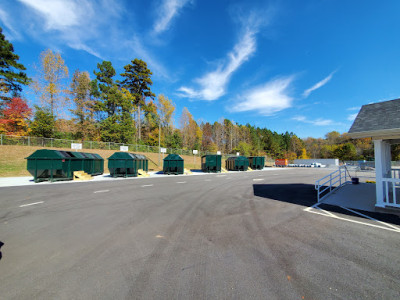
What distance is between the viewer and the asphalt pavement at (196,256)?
2520 millimetres

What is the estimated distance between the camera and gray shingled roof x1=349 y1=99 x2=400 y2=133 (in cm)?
622

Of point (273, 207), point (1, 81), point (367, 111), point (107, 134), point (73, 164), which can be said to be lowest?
point (273, 207)

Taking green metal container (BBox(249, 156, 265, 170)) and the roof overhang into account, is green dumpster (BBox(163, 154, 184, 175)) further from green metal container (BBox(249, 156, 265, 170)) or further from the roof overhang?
green metal container (BBox(249, 156, 265, 170))

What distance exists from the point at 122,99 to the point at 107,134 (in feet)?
27.3

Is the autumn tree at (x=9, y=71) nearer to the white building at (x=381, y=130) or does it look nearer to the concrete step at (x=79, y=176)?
the concrete step at (x=79, y=176)

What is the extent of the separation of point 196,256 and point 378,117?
8.51 m

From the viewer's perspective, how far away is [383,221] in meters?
5.35

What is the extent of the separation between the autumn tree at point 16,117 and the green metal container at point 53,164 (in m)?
18.3

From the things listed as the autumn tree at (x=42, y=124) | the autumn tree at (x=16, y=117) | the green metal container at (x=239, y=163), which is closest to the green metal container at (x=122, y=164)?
the autumn tree at (x=42, y=124)

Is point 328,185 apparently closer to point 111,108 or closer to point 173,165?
point 173,165

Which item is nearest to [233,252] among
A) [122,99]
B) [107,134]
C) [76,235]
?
[76,235]

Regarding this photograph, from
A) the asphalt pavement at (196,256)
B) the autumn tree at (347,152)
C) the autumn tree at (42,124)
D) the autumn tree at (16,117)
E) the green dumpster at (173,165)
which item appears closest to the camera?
the asphalt pavement at (196,256)

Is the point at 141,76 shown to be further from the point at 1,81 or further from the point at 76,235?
the point at 76,235

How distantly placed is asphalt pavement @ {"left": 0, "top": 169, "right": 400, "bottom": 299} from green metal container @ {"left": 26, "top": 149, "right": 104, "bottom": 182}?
36.8 ft
